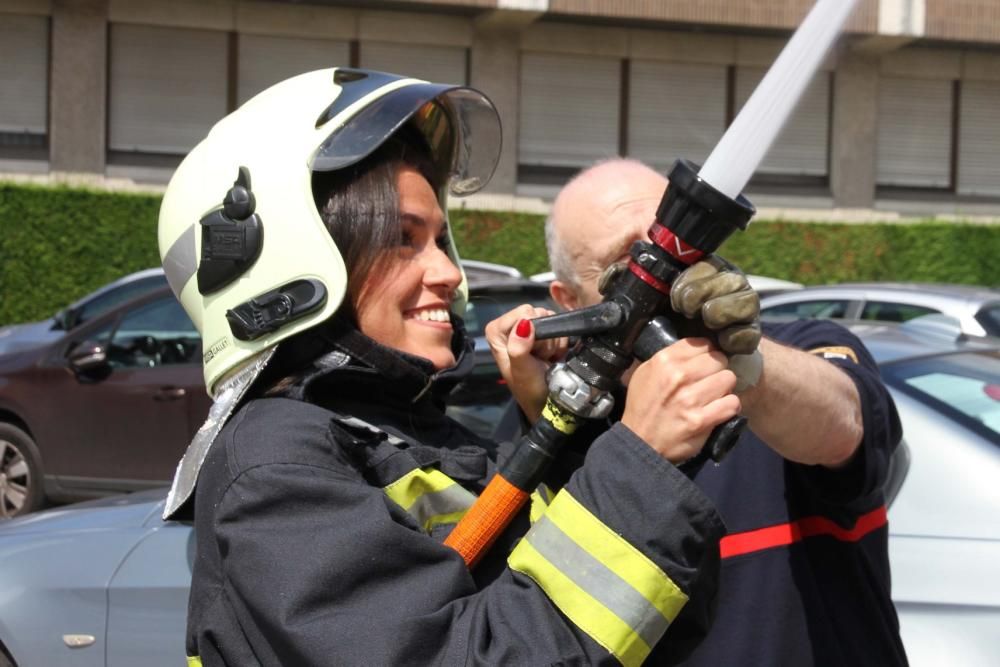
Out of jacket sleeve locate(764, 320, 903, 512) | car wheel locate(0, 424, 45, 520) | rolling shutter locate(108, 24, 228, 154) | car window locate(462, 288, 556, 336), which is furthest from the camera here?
rolling shutter locate(108, 24, 228, 154)

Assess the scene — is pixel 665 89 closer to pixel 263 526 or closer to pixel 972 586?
pixel 972 586

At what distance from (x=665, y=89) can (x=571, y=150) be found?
1.88 meters

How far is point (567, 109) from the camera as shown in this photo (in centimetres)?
1984

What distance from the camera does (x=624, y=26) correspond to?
19891 millimetres

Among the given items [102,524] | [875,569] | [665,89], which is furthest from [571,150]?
[875,569]

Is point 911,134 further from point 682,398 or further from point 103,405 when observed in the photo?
point 682,398

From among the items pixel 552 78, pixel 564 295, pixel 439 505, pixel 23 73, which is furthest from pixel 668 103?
pixel 439 505

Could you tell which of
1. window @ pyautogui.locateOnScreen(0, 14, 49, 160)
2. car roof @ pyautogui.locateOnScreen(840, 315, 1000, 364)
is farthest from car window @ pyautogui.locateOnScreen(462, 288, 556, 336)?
window @ pyautogui.locateOnScreen(0, 14, 49, 160)

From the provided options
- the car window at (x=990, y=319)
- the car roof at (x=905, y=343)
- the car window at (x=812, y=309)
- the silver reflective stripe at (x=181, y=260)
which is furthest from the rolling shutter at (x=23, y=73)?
the silver reflective stripe at (x=181, y=260)

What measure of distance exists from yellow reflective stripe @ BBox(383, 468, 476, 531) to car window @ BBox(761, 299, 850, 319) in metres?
7.29

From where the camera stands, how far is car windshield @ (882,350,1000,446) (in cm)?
352

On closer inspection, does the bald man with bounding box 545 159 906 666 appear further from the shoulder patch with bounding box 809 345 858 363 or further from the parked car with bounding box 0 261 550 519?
the parked car with bounding box 0 261 550 519

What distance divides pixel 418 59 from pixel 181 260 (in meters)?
17.6

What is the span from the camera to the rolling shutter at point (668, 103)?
20172mm
